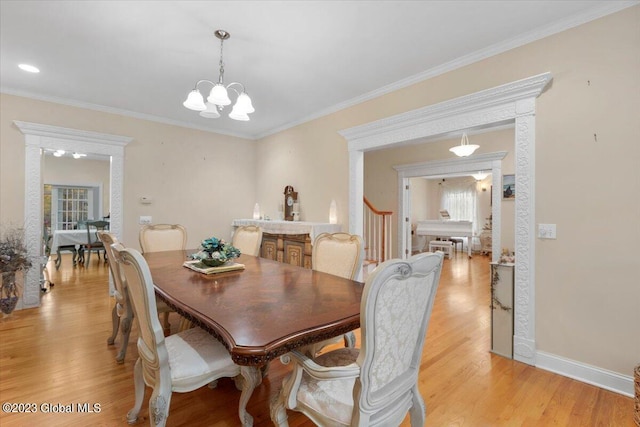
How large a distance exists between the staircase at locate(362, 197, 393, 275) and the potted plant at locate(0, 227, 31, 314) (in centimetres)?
464

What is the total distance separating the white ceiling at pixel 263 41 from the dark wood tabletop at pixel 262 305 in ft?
6.34

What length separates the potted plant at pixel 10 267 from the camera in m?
3.25

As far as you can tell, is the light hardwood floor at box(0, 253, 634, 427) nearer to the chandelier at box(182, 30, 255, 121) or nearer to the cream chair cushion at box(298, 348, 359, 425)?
the cream chair cushion at box(298, 348, 359, 425)

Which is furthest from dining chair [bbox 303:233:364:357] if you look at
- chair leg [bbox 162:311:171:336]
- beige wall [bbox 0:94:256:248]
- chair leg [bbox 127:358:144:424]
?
beige wall [bbox 0:94:256:248]

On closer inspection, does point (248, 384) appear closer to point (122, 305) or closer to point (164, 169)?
point (122, 305)

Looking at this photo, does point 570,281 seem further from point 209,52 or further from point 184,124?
point 184,124

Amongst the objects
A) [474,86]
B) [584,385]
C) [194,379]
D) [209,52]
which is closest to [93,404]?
[194,379]

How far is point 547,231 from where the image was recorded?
231cm

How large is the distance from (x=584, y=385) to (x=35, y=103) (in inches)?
248

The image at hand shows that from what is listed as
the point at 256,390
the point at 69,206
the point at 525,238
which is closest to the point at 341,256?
the point at 256,390

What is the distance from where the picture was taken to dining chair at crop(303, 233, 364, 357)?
2.31 metres

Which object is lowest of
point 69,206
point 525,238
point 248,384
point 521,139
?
point 248,384

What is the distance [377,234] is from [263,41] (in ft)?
12.9

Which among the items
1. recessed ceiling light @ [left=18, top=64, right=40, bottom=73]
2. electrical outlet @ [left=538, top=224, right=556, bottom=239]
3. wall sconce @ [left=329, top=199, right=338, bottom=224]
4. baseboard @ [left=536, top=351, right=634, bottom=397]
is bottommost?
baseboard @ [left=536, top=351, right=634, bottom=397]
